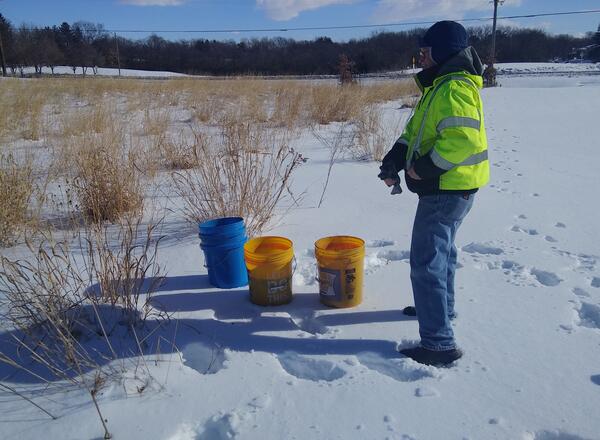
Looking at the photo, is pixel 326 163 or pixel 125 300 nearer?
pixel 125 300

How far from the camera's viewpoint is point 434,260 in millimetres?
2146

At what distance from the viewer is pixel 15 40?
4575cm

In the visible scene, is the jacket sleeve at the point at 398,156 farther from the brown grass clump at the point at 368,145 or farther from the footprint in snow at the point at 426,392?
the brown grass clump at the point at 368,145

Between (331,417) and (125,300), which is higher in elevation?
(125,300)

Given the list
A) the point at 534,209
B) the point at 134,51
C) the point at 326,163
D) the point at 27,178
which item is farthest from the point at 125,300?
the point at 134,51

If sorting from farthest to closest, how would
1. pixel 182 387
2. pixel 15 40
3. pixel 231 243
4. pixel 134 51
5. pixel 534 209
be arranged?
pixel 134 51 < pixel 15 40 < pixel 534 209 < pixel 231 243 < pixel 182 387

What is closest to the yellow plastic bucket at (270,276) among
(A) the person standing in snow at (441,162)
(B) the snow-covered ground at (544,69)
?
(A) the person standing in snow at (441,162)

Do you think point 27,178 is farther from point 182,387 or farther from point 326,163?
point 326,163

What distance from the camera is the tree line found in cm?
4669

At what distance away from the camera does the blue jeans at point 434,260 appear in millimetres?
2123

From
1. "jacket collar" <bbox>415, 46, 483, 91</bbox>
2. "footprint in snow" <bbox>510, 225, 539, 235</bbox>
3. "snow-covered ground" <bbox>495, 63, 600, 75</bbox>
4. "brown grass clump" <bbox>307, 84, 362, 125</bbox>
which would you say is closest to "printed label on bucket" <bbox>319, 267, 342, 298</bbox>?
"jacket collar" <bbox>415, 46, 483, 91</bbox>

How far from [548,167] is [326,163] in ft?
9.81

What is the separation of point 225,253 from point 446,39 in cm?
180

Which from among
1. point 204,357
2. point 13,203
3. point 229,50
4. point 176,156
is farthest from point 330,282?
point 229,50
